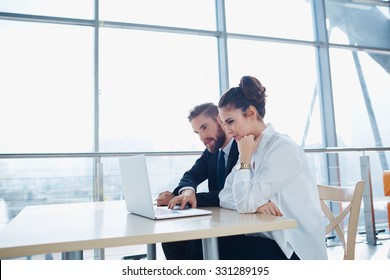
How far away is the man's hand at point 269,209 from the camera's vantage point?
3.43ft

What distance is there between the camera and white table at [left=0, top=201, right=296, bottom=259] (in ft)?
2.41

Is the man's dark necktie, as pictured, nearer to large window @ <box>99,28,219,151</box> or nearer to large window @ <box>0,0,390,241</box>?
large window @ <box>0,0,390,241</box>

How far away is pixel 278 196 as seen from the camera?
3.78ft

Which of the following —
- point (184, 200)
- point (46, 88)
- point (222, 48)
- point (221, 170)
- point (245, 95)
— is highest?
point (222, 48)

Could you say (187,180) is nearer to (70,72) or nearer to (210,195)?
(210,195)

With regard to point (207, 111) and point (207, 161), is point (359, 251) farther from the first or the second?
point (207, 111)

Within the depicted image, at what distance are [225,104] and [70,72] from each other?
2.71 metres

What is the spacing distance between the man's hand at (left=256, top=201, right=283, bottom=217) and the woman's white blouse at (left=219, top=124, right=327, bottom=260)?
0.04 ft

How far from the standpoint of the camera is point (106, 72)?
12.1 ft

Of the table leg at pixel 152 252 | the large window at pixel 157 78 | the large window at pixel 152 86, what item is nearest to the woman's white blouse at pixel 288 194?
the table leg at pixel 152 252

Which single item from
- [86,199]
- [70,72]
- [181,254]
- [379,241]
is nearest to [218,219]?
[181,254]

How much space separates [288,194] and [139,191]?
18.4 inches

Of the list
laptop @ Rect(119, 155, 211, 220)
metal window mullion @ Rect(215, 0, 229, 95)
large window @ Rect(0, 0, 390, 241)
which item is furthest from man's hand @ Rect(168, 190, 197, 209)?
metal window mullion @ Rect(215, 0, 229, 95)

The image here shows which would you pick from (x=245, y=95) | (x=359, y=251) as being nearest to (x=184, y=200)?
(x=245, y=95)
